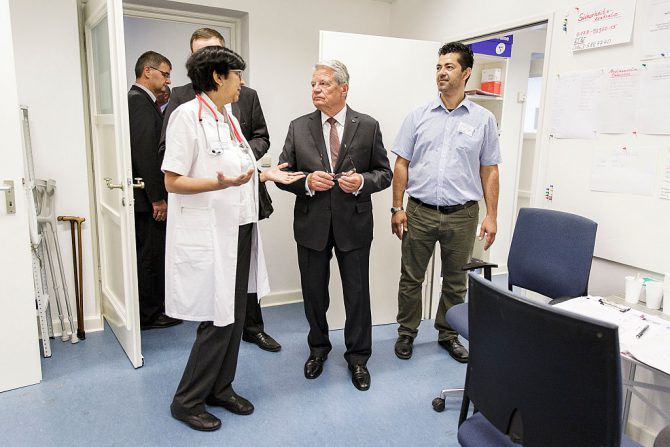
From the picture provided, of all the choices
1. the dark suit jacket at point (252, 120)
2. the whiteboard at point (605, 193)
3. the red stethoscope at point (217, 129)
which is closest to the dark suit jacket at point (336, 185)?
the dark suit jacket at point (252, 120)

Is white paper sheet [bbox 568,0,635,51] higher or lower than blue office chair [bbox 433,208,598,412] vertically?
higher

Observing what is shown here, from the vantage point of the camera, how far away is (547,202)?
2510 mm

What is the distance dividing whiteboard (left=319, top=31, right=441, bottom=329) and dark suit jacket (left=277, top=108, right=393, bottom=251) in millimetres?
591

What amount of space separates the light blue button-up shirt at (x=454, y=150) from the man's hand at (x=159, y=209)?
1.56m

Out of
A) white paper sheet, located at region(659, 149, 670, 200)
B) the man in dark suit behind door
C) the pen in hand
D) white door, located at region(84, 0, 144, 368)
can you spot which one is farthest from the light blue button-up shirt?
white door, located at region(84, 0, 144, 368)

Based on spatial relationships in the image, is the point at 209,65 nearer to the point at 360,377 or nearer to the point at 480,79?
the point at 360,377

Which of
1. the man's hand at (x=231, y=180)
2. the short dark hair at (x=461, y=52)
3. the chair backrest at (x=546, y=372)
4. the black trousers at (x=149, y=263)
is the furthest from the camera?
the black trousers at (x=149, y=263)

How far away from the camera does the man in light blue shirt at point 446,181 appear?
8.43ft

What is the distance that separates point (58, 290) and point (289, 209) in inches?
62.6

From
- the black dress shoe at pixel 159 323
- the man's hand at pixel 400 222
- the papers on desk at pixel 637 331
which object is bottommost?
the black dress shoe at pixel 159 323

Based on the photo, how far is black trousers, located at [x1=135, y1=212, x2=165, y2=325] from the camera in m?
3.03

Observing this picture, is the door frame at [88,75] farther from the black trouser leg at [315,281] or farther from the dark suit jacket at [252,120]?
the black trouser leg at [315,281]

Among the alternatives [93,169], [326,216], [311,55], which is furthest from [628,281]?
[93,169]

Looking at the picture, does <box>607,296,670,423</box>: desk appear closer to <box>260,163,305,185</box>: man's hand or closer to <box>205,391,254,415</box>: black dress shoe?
<box>260,163,305,185</box>: man's hand
